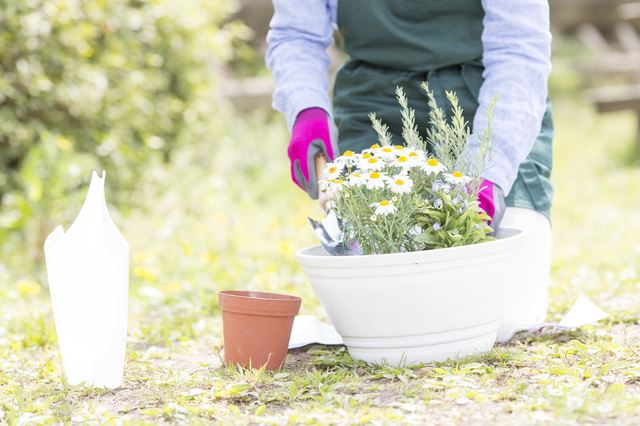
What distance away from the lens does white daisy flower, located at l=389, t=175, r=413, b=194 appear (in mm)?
2037

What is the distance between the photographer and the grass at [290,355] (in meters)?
1.88

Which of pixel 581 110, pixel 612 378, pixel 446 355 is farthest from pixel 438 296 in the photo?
pixel 581 110

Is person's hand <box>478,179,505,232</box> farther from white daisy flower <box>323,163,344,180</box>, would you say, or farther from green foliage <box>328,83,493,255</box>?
white daisy flower <box>323,163,344,180</box>

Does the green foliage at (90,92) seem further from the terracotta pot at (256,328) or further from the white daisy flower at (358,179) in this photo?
the white daisy flower at (358,179)

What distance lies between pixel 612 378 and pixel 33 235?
2.70 m

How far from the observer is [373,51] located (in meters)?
2.65

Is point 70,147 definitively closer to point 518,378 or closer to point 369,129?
point 369,129

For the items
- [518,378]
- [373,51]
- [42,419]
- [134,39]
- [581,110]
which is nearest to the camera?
[42,419]

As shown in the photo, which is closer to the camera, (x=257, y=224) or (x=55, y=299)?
(x=55, y=299)

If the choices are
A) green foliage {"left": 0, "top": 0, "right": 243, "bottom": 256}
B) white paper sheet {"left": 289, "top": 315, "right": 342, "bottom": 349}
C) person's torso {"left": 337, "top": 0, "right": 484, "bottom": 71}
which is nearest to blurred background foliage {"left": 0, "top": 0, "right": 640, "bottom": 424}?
green foliage {"left": 0, "top": 0, "right": 243, "bottom": 256}

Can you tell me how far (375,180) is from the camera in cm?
206

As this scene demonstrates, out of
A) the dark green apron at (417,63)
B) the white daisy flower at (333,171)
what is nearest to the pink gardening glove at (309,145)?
the dark green apron at (417,63)

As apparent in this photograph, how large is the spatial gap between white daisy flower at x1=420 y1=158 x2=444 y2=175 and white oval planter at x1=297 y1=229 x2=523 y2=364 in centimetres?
20

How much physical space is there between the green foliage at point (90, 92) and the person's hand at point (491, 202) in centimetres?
222
